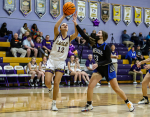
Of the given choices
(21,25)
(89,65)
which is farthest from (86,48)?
(21,25)

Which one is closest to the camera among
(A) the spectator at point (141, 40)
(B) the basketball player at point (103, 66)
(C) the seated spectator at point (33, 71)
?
(B) the basketball player at point (103, 66)

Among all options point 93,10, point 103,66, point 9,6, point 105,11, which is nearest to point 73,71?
point 9,6

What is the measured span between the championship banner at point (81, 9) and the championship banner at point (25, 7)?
337cm

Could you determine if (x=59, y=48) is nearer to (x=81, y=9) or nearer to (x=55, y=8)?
(x=55, y=8)

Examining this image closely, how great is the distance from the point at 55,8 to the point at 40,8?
3.32 ft

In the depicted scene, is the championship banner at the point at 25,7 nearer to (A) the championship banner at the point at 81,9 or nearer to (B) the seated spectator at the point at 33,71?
(A) the championship banner at the point at 81,9

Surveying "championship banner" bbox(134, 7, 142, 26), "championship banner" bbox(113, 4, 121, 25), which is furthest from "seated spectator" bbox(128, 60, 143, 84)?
"championship banner" bbox(134, 7, 142, 26)

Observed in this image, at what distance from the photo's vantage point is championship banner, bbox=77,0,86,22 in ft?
50.2

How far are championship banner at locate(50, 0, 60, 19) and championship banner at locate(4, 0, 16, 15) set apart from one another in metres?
2.42

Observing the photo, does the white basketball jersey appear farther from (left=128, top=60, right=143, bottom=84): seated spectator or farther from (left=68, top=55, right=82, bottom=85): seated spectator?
(left=128, top=60, right=143, bottom=84): seated spectator

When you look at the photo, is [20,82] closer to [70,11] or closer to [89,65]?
[89,65]

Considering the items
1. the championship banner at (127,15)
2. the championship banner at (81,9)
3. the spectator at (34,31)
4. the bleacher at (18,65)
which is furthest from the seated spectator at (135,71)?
the spectator at (34,31)

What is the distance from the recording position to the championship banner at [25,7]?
13.6 meters

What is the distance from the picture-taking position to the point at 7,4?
520 inches
